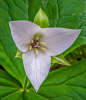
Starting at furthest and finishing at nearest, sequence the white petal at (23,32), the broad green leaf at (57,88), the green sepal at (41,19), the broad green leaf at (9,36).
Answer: the broad green leaf at (9,36) < the broad green leaf at (57,88) < the green sepal at (41,19) < the white petal at (23,32)

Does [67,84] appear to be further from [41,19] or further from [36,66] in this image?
[41,19]

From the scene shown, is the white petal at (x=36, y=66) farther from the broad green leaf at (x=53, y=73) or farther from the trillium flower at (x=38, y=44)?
the broad green leaf at (x=53, y=73)

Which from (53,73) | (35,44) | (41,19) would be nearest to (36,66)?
(35,44)

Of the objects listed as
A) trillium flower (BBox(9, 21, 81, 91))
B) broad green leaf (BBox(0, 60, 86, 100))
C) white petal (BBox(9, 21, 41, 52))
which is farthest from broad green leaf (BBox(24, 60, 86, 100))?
white petal (BBox(9, 21, 41, 52))

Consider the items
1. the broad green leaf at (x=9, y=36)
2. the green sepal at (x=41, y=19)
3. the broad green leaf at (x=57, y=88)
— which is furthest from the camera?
the broad green leaf at (x=9, y=36)

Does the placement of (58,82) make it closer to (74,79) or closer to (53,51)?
(74,79)

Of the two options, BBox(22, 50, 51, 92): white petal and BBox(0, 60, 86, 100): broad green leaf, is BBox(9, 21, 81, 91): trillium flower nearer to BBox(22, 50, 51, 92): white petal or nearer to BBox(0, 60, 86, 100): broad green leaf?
BBox(22, 50, 51, 92): white petal

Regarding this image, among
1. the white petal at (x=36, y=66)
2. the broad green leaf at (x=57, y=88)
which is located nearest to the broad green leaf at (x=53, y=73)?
the broad green leaf at (x=57, y=88)

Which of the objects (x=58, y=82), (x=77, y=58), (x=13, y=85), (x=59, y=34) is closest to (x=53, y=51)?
(x=59, y=34)
